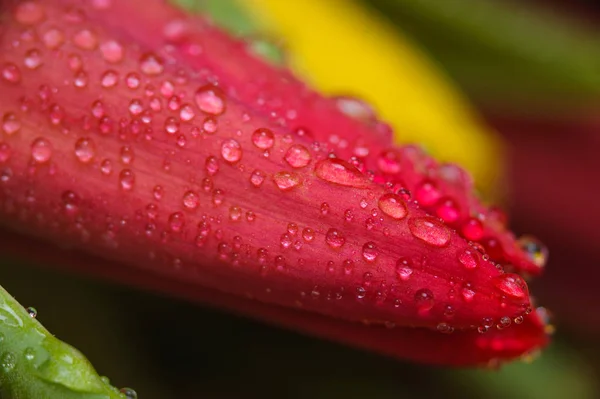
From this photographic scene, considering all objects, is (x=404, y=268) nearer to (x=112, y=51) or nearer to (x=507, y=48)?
(x=112, y=51)

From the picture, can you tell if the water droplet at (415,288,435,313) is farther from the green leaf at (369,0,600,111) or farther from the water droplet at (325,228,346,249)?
the green leaf at (369,0,600,111)

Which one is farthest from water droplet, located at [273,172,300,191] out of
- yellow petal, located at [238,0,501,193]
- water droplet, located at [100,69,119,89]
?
yellow petal, located at [238,0,501,193]

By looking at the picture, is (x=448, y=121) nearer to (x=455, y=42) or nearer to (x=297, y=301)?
(x=455, y=42)

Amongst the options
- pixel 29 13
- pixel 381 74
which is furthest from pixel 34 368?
pixel 381 74

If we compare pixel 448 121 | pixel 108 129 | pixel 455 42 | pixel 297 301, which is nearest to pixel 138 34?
pixel 108 129

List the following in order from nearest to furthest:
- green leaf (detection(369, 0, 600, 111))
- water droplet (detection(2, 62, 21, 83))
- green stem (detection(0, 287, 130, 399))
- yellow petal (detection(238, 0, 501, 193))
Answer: green stem (detection(0, 287, 130, 399)) < water droplet (detection(2, 62, 21, 83)) < yellow petal (detection(238, 0, 501, 193)) < green leaf (detection(369, 0, 600, 111))

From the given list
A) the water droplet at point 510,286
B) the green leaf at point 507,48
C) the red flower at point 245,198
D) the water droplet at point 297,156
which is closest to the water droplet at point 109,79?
the red flower at point 245,198
